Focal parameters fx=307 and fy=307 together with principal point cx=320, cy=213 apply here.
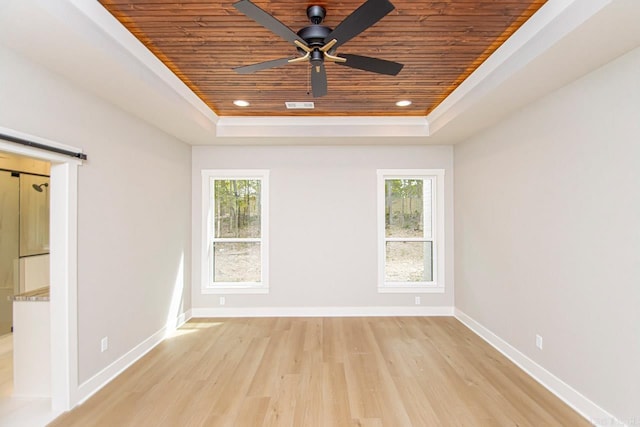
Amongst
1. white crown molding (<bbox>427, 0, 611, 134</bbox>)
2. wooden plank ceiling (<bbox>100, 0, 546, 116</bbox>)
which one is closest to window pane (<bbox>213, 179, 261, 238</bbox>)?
wooden plank ceiling (<bbox>100, 0, 546, 116</bbox>)

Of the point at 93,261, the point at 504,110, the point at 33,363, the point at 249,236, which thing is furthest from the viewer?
the point at 249,236

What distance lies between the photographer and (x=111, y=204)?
9.73ft

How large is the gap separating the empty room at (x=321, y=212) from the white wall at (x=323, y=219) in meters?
0.03

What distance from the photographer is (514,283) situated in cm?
328

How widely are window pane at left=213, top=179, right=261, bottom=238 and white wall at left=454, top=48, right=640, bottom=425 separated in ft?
10.7

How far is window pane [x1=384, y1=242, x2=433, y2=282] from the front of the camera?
4.80m

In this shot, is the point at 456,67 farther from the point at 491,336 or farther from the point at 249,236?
the point at 249,236

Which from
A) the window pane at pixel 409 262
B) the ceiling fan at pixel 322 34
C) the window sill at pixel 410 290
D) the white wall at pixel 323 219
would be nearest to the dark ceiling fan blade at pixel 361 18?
the ceiling fan at pixel 322 34

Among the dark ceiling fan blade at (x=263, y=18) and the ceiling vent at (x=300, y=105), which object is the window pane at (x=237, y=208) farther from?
the dark ceiling fan blade at (x=263, y=18)

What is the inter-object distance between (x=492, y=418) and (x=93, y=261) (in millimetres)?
3545

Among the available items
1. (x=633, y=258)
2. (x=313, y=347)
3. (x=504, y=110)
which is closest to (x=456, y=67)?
(x=504, y=110)

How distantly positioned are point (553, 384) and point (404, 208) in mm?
2761

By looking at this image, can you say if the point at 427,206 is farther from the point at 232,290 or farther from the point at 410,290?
the point at 232,290

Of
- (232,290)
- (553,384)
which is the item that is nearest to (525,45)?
(553,384)
